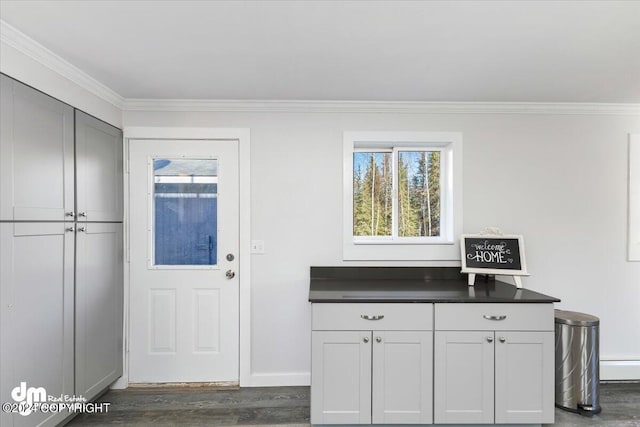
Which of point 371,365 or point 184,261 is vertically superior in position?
point 184,261

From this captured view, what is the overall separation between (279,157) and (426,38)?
1430 millimetres

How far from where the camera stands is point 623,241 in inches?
115

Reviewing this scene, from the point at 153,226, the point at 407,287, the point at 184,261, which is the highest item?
the point at 153,226

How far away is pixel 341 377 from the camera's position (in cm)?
216

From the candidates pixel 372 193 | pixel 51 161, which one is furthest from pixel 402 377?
pixel 51 161

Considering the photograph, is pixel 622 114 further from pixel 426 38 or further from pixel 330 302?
pixel 330 302

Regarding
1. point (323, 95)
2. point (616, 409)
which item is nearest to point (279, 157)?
point (323, 95)

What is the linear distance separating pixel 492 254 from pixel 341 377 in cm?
146

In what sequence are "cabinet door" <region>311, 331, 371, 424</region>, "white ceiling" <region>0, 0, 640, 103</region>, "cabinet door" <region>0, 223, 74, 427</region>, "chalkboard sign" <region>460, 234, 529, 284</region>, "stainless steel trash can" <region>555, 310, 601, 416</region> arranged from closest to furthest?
"white ceiling" <region>0, 0, 640, 103</region>, "cabinet door" <region>0, 223, 74, 427</region>, "cabinet door" <region>311, 331, 371, 424</region>, "stainless steel trash can" <region>555, 310, 601, 416</region>, "chalkboard sign" <region>460, 234, 529, 284</region>

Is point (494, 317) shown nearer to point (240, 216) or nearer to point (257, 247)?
point (257, 247)

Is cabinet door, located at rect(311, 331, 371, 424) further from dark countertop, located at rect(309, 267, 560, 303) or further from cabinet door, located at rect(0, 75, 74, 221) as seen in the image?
cabinet door, located at rect(0, 75, 74, 221)

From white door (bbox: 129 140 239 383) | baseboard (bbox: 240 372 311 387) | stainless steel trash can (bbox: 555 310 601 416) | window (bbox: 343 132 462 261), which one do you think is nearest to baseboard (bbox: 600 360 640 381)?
stainless steel trash can (bbox: 555 310 601 416)

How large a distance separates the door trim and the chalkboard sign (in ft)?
5.51

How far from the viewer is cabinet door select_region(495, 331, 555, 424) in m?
2.17
